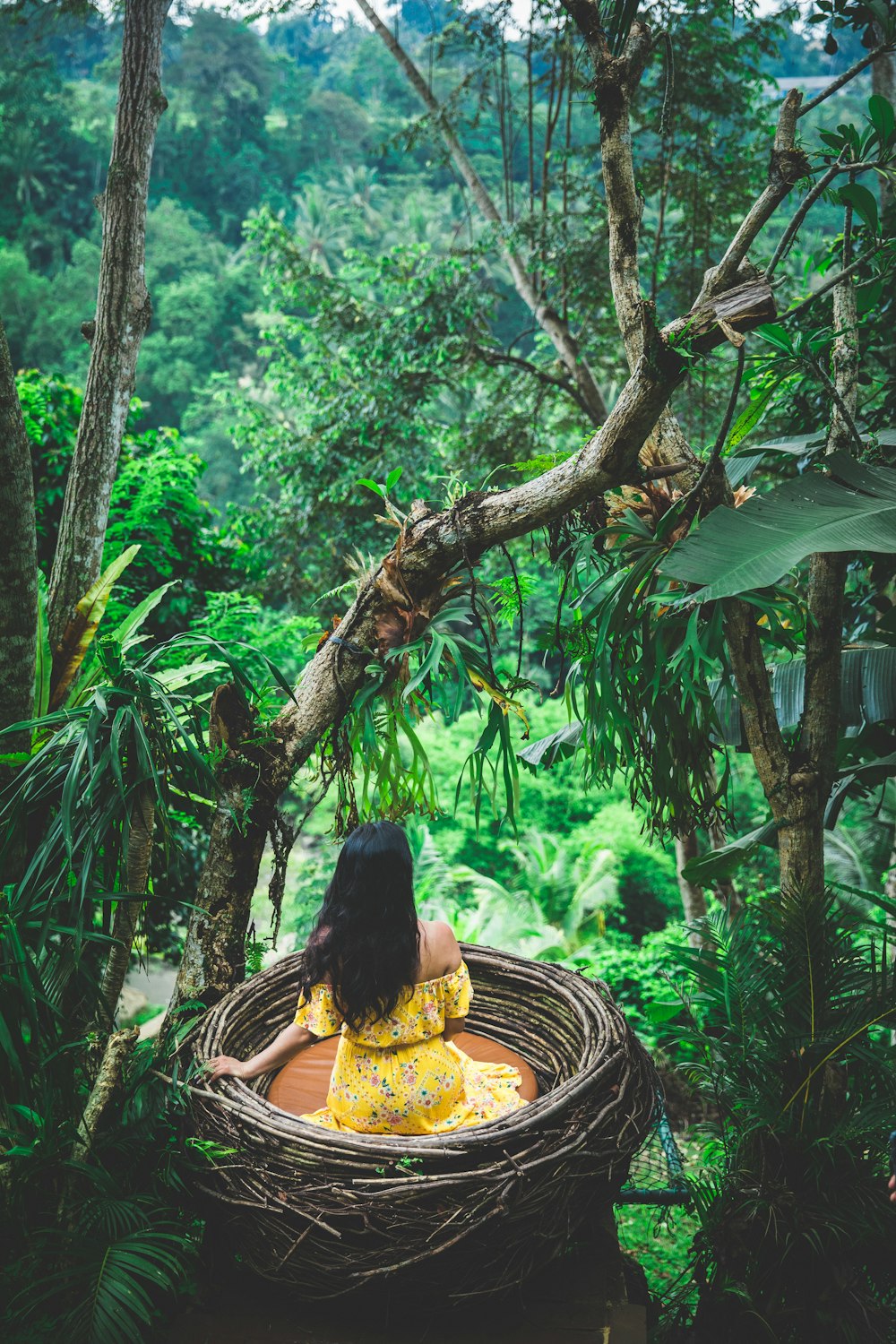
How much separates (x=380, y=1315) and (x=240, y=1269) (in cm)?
36

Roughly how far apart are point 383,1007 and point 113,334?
7.73ft

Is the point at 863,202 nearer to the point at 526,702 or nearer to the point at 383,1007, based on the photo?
the point at 383,1007

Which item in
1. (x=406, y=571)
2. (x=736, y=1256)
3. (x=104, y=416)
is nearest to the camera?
(x=736, y=1256)

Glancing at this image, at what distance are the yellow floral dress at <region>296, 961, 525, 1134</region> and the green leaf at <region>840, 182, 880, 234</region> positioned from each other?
222 cm

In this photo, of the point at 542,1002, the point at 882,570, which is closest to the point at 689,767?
the point at 542,1002

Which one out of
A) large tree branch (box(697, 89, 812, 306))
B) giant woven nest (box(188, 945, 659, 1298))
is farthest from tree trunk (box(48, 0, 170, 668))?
large tree branch (box(697, 89, 812, 306))

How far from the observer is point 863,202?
7.94ft

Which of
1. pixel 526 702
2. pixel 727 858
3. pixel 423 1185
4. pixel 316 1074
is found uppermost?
pixel 526 702

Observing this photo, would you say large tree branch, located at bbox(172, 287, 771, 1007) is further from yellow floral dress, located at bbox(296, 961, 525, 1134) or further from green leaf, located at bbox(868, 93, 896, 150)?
green leaf, located at bbox(868, 93, 896, 150)

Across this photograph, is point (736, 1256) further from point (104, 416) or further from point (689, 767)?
point (104, 416)

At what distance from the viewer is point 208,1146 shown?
1.98 m

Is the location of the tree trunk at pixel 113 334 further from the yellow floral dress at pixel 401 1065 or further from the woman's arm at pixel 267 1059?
the yellow floral dress at pixel 401 1065

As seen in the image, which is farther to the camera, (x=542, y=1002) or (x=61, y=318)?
(x=61, y=318)

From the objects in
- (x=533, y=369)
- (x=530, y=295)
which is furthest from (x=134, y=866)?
(x=530, y=295)
